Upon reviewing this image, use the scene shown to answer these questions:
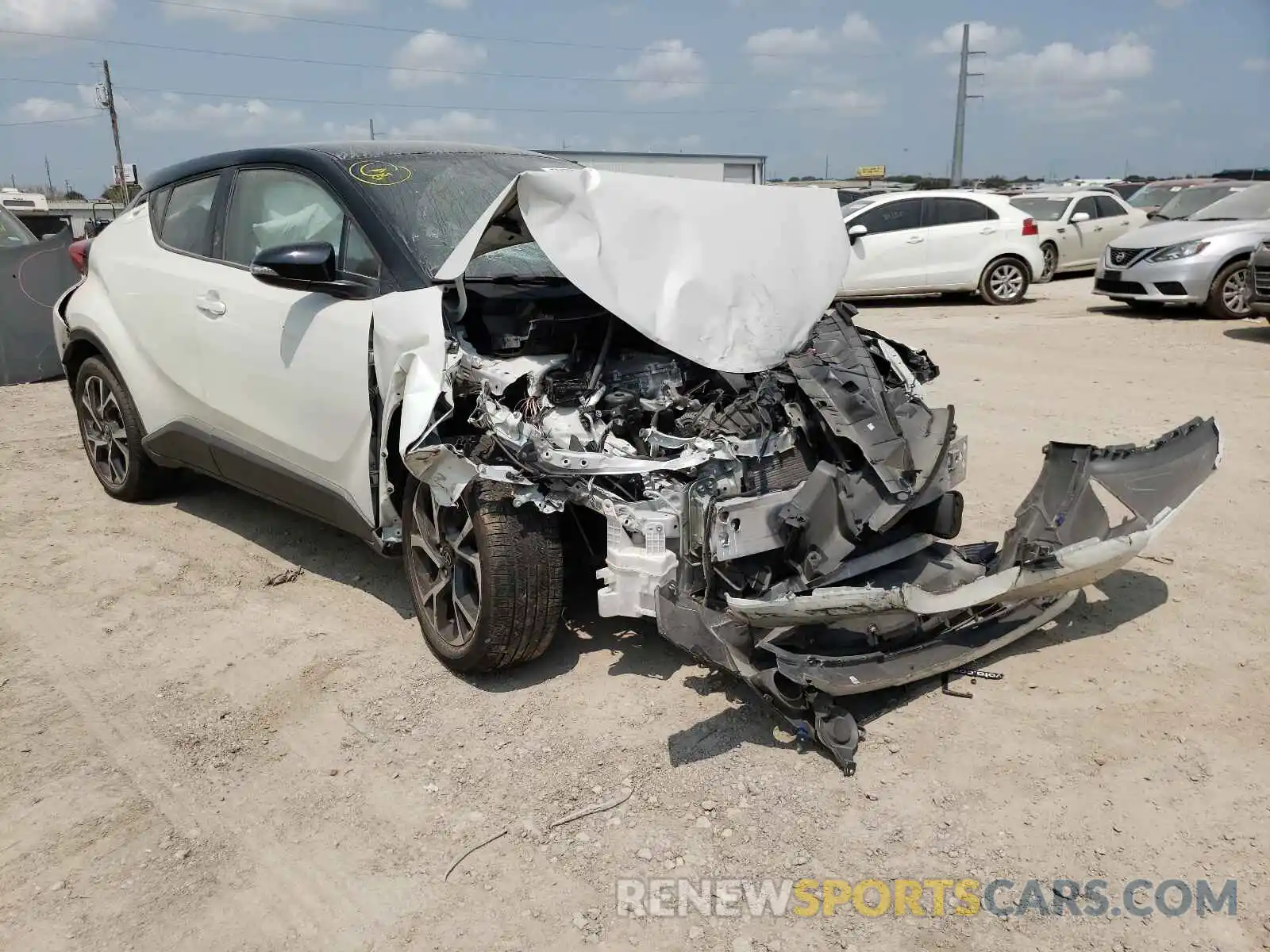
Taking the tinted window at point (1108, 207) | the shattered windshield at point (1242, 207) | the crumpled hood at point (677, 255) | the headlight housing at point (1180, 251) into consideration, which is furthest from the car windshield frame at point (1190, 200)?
the crumpled hood at point (677, 255)

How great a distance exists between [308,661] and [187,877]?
1220mm

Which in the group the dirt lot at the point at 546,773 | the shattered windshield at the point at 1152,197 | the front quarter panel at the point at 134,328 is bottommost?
the dirt lot at the point at 546,773

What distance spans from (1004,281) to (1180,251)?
8.31 feet

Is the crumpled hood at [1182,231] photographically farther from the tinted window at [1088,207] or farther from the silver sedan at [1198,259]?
the tinted window at [1088,207]

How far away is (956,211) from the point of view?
1361 centimetres

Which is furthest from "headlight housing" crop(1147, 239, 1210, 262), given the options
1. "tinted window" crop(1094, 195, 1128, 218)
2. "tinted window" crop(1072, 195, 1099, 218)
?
"tinted window" crop(1094, 195, 1128, 218)

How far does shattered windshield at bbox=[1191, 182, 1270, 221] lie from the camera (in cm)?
1149

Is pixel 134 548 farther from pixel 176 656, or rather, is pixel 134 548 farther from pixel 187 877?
pixel 187 877

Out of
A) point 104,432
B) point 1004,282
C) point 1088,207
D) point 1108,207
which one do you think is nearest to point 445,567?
point 104,432

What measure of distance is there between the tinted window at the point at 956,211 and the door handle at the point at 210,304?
11.2 metres

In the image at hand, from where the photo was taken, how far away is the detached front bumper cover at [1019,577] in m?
2.96

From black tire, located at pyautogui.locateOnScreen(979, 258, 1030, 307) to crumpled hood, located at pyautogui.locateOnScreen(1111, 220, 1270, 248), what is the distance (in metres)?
1.39

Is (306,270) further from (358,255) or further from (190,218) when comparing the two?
(190,218)

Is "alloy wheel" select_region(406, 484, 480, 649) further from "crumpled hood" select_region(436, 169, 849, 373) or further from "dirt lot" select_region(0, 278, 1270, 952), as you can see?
"crumpled hood" select_region(436, 169, 849, 373)
